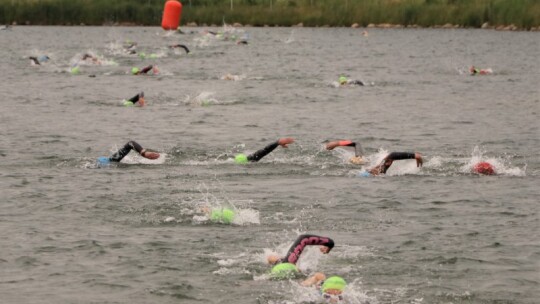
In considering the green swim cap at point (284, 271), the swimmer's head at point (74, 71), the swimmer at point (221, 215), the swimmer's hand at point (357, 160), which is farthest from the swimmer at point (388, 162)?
the swimmer's head at point (74, 71)

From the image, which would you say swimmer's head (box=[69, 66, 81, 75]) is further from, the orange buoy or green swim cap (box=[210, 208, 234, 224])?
green swim cap (box=[210, 208, 234, 224])

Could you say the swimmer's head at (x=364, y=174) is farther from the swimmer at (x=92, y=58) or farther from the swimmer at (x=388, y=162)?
the swimmer at (x=92, y=58)

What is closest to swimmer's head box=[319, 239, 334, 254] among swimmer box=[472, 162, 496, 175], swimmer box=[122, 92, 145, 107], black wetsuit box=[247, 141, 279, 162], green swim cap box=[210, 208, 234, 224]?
green swim cap box=[210, 208, 234, 224]

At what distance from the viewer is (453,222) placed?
1819 centimetres

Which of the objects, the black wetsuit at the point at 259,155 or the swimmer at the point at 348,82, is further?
the swimmer at the point at 348,82

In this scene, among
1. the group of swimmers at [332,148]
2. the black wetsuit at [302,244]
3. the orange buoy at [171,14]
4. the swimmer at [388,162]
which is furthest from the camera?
the orange buoy at [171,14]

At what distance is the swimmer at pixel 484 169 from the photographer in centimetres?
2255

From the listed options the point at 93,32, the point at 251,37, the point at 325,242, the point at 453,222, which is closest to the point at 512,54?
the point at 251,37

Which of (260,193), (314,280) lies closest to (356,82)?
(260,193)

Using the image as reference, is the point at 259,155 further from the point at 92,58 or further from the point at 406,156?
the point at 92,58

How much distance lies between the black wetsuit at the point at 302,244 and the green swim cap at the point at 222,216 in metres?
3.20

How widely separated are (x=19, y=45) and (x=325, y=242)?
6132 centimetres

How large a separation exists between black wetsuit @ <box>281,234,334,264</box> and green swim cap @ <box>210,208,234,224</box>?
320 cm

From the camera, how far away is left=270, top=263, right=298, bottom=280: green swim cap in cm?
1473
